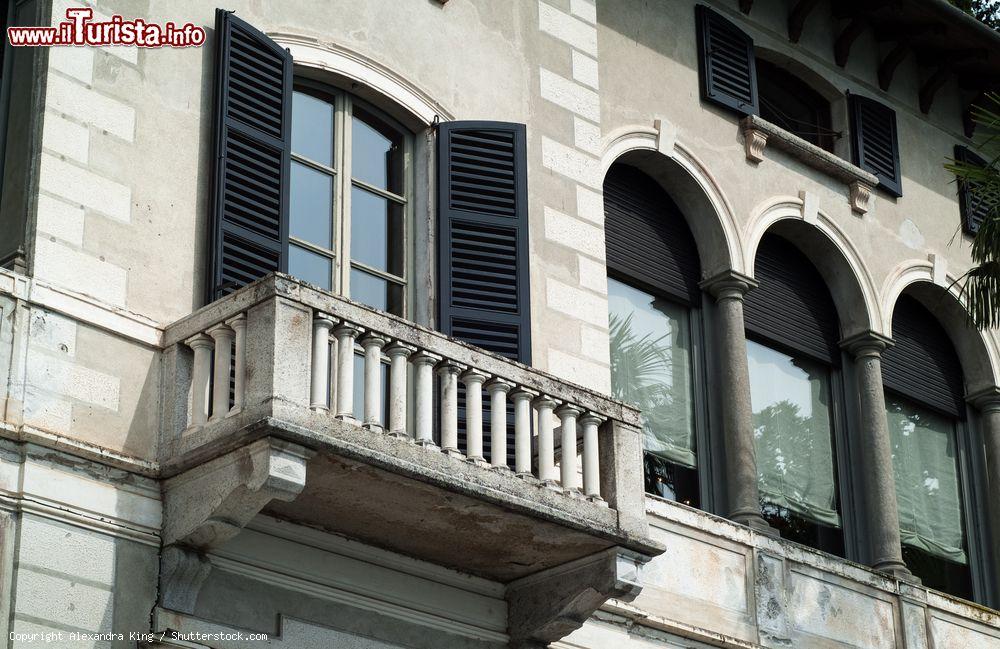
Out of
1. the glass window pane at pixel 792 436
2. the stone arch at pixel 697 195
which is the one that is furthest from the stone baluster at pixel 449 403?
the glass window pane at pixel 792 436

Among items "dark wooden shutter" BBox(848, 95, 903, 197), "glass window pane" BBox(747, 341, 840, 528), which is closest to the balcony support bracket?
"glass window pane" BBox(747, 341, 840, 528)

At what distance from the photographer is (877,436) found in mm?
15430

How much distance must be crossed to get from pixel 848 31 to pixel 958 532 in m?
4.69

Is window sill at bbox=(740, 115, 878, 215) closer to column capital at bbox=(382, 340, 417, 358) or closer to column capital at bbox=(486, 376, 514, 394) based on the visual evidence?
column capital at bbox=(486, 376, 514, 394)

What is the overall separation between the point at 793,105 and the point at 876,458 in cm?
353

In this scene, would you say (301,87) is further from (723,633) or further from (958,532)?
(958,532)

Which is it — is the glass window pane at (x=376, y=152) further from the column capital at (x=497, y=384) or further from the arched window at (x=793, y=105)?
the arched window at (x=793, y=105)

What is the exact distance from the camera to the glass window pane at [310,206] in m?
12.0

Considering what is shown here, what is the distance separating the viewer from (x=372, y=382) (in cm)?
1032

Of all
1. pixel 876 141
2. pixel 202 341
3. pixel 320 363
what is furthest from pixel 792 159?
pixel 202 341

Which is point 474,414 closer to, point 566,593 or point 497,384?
point 497,384

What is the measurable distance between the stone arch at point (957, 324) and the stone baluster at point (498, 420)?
6.80 m

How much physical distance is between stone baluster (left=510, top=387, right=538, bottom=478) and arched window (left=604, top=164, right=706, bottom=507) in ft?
9.93

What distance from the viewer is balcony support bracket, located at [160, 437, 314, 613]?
9.72m
